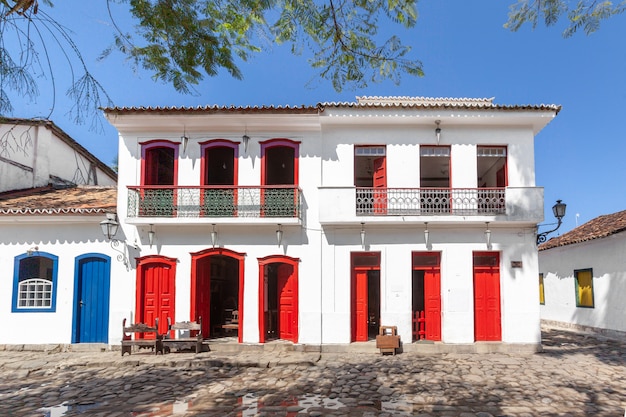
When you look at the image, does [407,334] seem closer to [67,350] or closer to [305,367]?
[305,367]

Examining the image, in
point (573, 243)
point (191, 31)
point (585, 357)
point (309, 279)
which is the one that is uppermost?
point (191, 31)

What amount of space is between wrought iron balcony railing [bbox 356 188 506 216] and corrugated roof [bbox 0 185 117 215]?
22.2 ft

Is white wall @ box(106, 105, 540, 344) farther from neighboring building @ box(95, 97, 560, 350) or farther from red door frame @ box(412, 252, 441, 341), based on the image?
red door frame @ box(412, 252, 441, 341)

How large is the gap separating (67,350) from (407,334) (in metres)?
8.77

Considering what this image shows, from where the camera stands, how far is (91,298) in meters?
11.0

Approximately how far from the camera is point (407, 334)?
1077 cm

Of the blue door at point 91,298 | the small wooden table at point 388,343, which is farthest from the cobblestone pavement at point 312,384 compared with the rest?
the blue door at point 91,298

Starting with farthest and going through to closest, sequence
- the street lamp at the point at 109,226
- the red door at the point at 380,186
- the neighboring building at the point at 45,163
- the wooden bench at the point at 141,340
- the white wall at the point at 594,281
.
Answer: the neighboring building at the point at 45,163
the white wall at the point at 594,281
the red door at the point at 380,186
the street lamp at the point at 109,226
the wooden bench at the point at 141,340

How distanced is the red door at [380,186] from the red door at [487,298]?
2.86 meters

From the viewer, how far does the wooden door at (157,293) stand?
11.0 m

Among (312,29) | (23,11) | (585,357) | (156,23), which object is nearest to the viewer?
(23,11)

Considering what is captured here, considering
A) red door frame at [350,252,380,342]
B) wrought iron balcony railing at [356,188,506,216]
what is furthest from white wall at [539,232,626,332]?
red door frame at [350,252,380,342]

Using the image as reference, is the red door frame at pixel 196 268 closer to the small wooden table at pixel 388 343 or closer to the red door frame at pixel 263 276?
the red door frame at pixel 263 276

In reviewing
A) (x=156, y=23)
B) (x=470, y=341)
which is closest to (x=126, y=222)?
(x=156, y=23)
